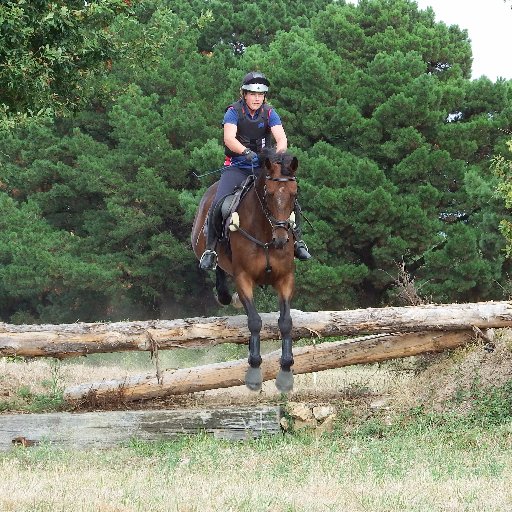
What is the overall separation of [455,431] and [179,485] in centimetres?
451

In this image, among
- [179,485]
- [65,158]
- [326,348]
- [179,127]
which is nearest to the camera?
[179,485]

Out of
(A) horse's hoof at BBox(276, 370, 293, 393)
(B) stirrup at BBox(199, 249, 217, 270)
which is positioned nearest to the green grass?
(A) horse's hoof at BBox(276, 370, 293, 393)

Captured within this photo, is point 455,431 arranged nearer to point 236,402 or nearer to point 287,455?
point 287,455

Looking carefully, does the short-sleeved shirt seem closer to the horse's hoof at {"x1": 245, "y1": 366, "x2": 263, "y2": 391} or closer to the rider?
the rider

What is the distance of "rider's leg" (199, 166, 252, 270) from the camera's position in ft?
40.5

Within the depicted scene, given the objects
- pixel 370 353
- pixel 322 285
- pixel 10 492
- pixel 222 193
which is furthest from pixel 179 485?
pixel 322 285

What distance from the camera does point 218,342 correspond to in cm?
1287

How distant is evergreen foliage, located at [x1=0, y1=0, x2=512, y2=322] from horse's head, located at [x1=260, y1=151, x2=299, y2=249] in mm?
11710

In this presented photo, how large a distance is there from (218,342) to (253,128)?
3.09 metres

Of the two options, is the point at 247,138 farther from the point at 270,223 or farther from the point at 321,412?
the point at 321,412

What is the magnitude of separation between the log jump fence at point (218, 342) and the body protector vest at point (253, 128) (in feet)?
8.03

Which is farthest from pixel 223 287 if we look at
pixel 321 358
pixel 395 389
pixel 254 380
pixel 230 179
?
pixel 395 389

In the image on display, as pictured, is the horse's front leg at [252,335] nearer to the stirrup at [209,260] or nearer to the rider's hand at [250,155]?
A: the stirrup at [209,260]

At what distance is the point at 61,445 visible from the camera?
12273mm
